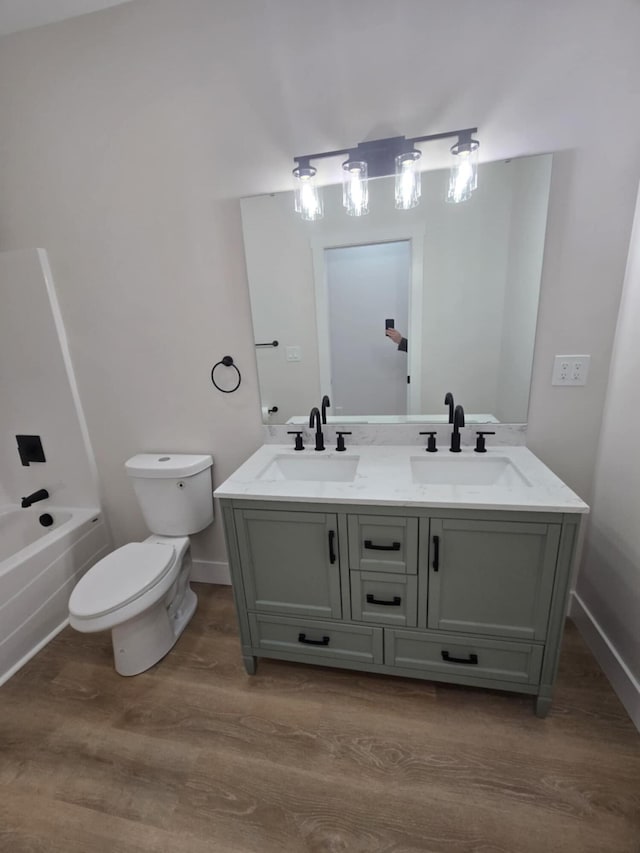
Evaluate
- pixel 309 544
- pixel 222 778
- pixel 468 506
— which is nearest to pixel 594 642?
pixel 468 506

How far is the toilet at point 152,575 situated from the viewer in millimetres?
1430

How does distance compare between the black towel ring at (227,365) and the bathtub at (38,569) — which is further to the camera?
the black towel ring at (227,365)

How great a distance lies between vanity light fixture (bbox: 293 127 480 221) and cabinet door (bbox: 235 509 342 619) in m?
1.28

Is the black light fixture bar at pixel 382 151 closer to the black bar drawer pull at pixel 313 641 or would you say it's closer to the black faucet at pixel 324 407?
the black faucet at pixel 324 407

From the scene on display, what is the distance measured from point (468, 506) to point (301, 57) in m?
1.77

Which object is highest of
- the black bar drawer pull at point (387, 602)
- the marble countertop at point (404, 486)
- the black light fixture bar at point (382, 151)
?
the black light fixture bar at point (382, 151)

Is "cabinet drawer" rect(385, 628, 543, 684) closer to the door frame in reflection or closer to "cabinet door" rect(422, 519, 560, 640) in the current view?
"cabinet door" rect(422, 519, 560, 640)

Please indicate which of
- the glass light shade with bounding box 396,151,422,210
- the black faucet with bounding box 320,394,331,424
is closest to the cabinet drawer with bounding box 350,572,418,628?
the black faucet with bounding box 320,394,331,424

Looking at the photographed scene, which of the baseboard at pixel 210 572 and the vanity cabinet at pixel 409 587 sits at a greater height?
the vanity cabinet at pixel 409 587

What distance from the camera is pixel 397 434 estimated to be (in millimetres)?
1705

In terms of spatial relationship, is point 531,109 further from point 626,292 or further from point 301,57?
point 301,57

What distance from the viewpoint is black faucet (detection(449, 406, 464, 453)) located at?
147 centimetres

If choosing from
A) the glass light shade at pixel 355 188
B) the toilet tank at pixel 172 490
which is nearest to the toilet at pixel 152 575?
the toilet tank at pixel 172 490

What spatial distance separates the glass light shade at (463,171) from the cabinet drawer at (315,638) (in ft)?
5.60
